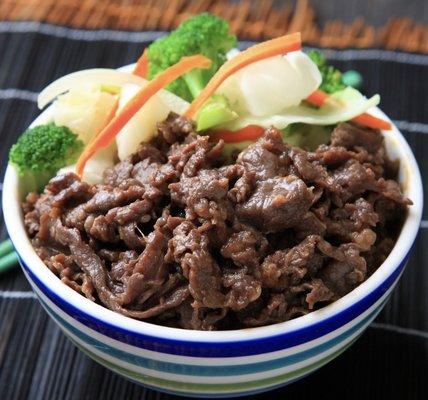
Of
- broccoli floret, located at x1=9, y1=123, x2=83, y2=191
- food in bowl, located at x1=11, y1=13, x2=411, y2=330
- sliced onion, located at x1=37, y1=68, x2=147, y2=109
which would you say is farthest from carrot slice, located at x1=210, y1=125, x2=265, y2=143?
broccoli floret, located at x1=9, y1=123, x2=83, y2=191

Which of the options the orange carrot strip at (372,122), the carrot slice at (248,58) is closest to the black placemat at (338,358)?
the orange carrot strip at (372,122)

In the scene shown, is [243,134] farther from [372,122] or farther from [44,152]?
[44,152]

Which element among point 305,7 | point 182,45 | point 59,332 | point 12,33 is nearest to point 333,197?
point 182,45

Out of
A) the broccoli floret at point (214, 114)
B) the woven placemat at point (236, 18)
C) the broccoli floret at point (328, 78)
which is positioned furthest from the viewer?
the woven placemat at point (236, 18)

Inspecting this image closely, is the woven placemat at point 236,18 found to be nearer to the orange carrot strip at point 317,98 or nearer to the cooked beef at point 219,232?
the orange carrot strip at point 317,98

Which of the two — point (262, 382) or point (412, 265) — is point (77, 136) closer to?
point (262, 382)
